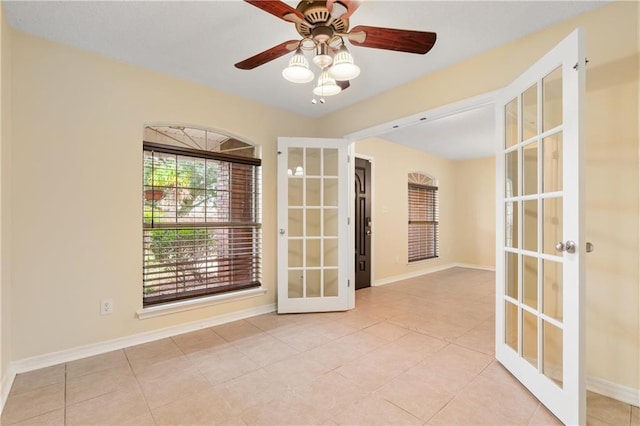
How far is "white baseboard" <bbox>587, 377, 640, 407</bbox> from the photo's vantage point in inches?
69.4

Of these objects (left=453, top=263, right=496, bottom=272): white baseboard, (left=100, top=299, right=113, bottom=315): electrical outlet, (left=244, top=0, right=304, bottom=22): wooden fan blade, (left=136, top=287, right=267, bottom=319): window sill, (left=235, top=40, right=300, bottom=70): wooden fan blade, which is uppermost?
(left=235, top=40, right=300, bottom=70): wooden fan blade

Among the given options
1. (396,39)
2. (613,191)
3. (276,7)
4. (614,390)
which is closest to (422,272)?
(614,390)

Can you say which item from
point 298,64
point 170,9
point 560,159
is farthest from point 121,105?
point 560,159

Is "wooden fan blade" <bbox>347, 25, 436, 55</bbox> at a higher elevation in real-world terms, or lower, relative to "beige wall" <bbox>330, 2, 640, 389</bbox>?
higher

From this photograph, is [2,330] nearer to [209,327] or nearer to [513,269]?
[209,327]

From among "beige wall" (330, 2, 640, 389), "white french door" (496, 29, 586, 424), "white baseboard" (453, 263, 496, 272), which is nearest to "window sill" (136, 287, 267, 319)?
"white french door" (496, 29, 586, 424)

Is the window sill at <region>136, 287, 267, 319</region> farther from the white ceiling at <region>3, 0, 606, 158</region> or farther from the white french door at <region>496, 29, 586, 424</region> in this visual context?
the white french door at <region>496, 29, 586, 424</region>

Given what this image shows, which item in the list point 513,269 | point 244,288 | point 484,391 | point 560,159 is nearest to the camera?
point 560,159

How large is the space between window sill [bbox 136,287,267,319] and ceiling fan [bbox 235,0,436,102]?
7.54 ft

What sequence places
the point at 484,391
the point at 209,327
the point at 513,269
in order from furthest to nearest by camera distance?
1. the point at 209,327
2. the point at 513,269
3. the point at 484,391

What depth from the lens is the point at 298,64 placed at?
1.78 meters

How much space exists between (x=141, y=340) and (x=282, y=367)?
1.37 metres

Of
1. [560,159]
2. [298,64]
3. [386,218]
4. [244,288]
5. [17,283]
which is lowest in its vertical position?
[244,288]

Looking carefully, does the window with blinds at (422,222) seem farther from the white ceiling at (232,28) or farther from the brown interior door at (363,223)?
the white ceiling at (232,28)
